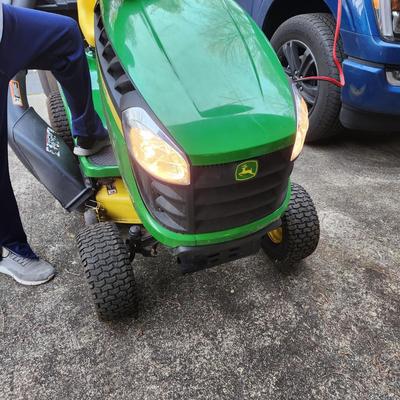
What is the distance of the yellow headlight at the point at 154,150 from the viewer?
111 cm

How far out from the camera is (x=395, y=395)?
1344mm

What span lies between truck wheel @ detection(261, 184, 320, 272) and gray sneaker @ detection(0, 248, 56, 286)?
42.3 inches

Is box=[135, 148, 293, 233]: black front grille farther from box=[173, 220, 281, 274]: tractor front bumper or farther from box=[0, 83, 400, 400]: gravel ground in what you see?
box=[0, 83, 400, 400]: gravel ground

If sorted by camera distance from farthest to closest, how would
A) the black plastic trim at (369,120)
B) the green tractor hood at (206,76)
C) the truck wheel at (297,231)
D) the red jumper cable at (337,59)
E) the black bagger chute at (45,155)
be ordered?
the black plastic trim at (369,120)
the red jumper cable at (337,59)
the black bagger chute at (45,155)
the truck wheel at (297,231)
the green tractor hood at (206,76)

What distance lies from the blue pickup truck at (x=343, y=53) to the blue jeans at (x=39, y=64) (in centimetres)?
109

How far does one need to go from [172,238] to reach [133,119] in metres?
0.38

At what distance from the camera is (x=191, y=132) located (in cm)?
108

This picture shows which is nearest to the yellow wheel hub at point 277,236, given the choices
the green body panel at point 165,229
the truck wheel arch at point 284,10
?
the green body panel at point 165,229

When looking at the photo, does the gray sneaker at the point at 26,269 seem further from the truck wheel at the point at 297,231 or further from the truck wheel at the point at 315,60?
the truck wheel at the point at 315,60

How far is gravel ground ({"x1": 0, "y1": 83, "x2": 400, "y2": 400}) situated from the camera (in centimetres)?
139

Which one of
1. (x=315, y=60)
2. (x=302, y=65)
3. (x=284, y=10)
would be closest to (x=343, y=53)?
(x=315, y=60)

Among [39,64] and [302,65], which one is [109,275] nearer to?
[39,64]

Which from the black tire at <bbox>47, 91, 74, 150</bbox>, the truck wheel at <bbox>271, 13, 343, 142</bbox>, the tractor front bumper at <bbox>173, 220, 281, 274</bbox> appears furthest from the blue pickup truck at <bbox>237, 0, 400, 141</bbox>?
the black tire at <bbox>47, 91, 74, 150</bbox>

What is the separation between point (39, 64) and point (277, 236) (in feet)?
4.02
